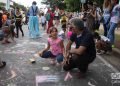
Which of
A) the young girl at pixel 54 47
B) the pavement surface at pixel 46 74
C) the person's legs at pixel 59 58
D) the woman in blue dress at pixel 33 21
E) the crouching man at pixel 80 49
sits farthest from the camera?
the woman in blue dress at pixel 33 21

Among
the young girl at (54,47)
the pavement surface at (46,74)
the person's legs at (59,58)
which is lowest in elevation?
the pavement surface at (46,74)

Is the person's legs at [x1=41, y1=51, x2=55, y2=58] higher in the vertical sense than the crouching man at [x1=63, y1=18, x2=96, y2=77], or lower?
lower

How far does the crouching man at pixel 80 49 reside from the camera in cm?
718

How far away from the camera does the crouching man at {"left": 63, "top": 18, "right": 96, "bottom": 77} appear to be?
7.18 meters

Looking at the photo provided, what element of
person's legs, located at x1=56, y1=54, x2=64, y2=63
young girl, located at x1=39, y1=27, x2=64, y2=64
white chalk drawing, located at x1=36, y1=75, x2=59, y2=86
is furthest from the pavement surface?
young girl, located at x1=39, y1=27, x2=64, y2=64

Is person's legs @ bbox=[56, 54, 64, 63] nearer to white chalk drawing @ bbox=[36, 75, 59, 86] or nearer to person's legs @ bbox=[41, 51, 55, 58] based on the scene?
person's legs @ bbox=[41, 51, 55, 58]

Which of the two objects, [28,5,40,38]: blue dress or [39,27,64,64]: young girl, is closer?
[39,27,64,64]: young girl

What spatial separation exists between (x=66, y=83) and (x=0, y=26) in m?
8.20

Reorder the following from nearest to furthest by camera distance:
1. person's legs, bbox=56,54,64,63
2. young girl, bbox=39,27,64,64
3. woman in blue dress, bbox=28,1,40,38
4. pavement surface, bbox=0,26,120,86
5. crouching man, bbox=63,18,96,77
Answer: pavement surface, bbox=0,26,120,86
crouching man, bbox=63,18,96,77
person's legs, bbox=56,54,64,63
young girl, bbox=39,27,64,64
woman in blue dress, bbox=28,1,40,38

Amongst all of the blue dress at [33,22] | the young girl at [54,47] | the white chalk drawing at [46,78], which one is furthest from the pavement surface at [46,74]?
the blue dress at [33,22]

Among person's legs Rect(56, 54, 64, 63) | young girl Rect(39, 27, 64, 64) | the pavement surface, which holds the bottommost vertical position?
the pavement surface

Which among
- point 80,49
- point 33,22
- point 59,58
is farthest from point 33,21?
point 80,49

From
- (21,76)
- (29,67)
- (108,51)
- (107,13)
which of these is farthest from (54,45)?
(107,13)

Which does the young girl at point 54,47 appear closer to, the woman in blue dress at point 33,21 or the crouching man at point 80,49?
the crouching man at point 80,49
